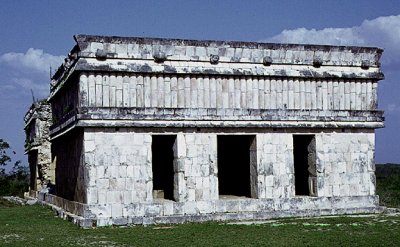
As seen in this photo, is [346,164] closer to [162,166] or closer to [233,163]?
[233,163]

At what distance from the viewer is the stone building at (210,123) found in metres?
16.2

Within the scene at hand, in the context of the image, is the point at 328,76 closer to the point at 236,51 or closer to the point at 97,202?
the point at 236,51

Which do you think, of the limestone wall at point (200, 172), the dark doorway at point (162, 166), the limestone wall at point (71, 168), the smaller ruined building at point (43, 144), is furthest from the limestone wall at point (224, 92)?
the smaller ruined building at point (43, 144)

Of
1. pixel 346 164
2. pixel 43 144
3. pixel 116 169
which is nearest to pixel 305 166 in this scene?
pixel 346 164

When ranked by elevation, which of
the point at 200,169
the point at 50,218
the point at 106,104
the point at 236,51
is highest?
the point at 236,51

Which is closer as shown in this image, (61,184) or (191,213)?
(191,213)

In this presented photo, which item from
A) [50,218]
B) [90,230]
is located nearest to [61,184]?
[50,218]

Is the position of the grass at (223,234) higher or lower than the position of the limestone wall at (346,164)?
lower

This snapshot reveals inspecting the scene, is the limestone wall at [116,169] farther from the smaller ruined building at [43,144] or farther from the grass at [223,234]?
the smaller ruined building at [43,144]

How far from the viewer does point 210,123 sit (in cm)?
1709

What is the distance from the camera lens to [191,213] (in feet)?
55.0

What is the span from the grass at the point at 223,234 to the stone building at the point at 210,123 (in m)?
1.15

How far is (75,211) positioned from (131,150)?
2858 mm

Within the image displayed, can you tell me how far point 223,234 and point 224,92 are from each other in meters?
5.49
